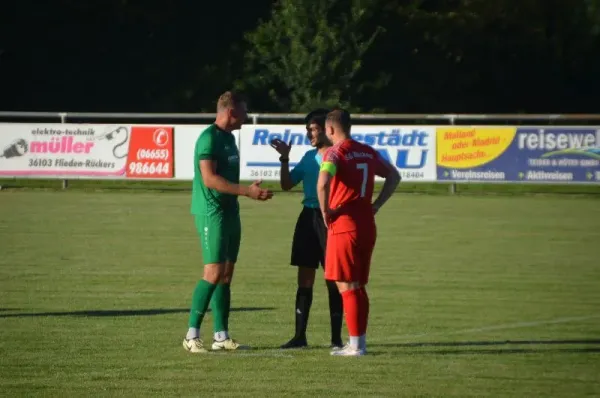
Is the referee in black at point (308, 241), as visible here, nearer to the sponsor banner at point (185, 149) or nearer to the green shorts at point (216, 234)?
the green shorts at point (216, 234)

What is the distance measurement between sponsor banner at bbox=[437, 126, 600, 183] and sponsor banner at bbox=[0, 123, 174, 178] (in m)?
6.15

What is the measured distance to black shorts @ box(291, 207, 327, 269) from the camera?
1077 centimetres

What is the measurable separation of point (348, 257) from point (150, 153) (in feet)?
66.3

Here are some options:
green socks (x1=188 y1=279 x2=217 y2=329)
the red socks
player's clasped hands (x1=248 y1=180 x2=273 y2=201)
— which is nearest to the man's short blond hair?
player's clasped hands (x1=248 y1=180 x2=273 y2=201)

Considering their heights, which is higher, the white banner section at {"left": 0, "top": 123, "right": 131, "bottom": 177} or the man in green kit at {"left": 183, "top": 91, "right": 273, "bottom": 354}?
the white banner section at {"left": 0, "top": 123, "right": 131, "bottom": 177}

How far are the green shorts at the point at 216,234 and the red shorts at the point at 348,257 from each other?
835 millimetres

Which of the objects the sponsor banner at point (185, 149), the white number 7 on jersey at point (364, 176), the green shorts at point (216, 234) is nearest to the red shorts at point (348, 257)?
the white number 7 on jersey at point (364, 176)

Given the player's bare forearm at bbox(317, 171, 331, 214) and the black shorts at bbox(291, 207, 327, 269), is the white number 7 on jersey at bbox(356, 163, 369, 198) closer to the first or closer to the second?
the player's bare forearm at bbox(317, 171, 331, 214)

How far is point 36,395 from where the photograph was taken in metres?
8.55

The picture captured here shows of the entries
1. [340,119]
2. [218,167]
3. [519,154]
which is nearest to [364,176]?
[340,119]

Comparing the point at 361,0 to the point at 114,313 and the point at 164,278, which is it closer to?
the point at 164,278

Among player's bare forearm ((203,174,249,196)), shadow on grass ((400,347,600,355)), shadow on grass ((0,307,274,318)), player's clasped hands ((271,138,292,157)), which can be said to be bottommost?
shadow on grass ((400,347,600,355))

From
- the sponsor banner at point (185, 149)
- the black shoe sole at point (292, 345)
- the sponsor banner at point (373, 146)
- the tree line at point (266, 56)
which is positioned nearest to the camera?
the black shoe sole at point (292, 345)

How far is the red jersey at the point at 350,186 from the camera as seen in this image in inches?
392
